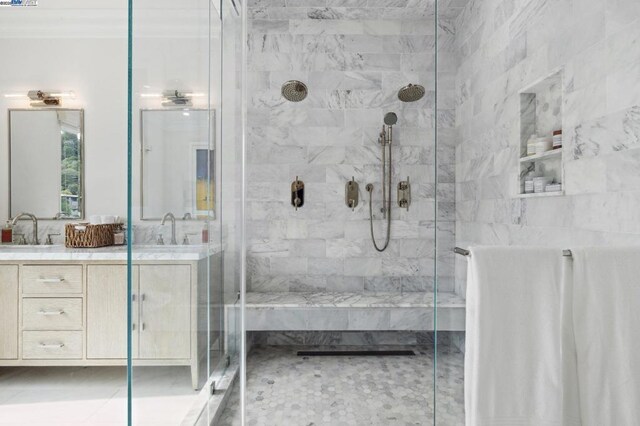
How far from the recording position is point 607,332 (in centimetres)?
109

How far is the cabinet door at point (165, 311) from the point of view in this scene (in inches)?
47.7

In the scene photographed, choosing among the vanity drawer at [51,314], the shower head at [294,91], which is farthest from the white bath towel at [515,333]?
the vanity drawer at [51,314]

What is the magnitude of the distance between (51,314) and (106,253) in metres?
0.53

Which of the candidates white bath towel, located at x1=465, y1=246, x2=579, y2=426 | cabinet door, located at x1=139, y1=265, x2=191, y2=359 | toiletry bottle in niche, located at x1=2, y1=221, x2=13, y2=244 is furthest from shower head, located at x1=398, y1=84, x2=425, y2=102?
toiletry bottle in niche, located at x1=2, y1=221, x2=13, y2=244

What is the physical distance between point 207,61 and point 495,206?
4.55 ft

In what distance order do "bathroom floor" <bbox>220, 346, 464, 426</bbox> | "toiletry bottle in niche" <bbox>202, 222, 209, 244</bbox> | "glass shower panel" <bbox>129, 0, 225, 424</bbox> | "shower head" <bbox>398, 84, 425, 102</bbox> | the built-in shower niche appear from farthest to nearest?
1. "shower head" <bbox>398, 84, 425, 102</bbox>
2. "bathroom floor" <bbox>220, 346, 464, 426</bbox>
3. "toiletry bottle in niche" <bbox>202, 222, 209, 244</bbox>
4. the built-in shower niche
5. "glass shower panel" <bbox>129, 0, 225, 424</bbox>

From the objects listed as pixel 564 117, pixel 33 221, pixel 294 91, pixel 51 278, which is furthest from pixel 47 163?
pixel 564 117

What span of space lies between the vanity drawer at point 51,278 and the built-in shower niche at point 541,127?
269 centimetres

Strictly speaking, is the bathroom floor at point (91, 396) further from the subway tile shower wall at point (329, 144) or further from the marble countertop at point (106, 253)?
the subway tile shower wall at point (329, 144)

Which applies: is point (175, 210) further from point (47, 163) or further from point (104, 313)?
point (47, 163)

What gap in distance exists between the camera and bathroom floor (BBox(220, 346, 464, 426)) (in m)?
2.08

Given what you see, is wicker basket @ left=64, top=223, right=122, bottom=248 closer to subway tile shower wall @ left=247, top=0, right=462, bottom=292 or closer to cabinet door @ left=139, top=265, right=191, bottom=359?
subway tile shower wall @ left=247, top=0, right=462, bottom=292

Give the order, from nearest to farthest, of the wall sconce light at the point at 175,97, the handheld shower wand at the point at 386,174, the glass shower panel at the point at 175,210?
the glass shower panel at the point at 175,210 → the wall sconce light at the point at 175,97 → the handheld shower wand at the point at 386,174

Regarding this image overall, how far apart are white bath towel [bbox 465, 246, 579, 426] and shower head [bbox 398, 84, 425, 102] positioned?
6.83 feet
